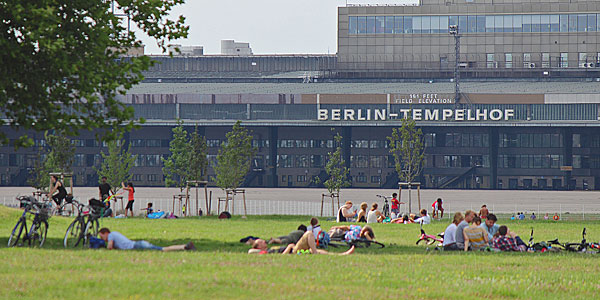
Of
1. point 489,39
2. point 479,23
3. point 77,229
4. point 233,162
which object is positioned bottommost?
point 77,229

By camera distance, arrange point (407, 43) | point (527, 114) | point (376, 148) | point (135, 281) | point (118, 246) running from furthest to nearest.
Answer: point (407, 43), point (376, 148), point (527, 114), point (118, 246), point (135, 281)

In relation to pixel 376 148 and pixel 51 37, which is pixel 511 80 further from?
pixel 51 37

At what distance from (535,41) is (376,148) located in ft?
90.0

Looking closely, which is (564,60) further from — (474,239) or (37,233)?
(37,233)

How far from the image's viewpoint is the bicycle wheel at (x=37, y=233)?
22.9 m

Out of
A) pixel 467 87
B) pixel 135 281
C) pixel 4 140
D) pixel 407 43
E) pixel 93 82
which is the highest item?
pixel 407 43

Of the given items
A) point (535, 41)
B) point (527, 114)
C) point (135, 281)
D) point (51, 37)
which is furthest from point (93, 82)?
point (535, 41)

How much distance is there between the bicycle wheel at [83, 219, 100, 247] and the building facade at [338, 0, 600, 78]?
98.3 meters

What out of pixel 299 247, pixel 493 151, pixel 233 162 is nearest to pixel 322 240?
pixel 299 247

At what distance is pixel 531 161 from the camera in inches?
4422

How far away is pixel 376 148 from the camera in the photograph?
115 m

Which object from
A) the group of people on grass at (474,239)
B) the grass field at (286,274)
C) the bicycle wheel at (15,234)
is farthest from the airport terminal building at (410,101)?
the grass field at (286,274)

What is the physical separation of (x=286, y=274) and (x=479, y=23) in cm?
11009

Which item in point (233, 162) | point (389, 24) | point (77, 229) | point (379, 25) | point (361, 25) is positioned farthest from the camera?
point (361, 25)
